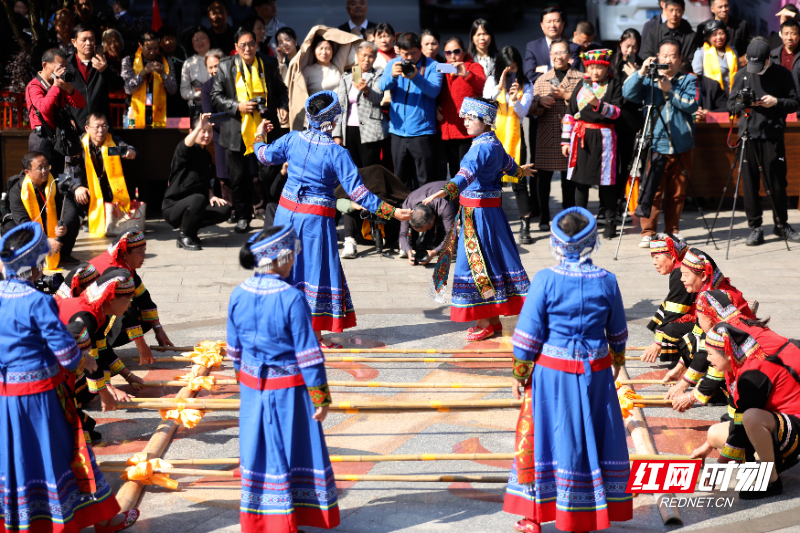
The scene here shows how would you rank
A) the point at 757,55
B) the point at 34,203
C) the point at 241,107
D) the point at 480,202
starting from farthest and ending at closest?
the point at 241,107
the point at 757,55
the point at 34,203
the point at 480,202

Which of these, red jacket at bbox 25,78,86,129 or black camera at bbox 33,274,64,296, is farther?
red jacket at bbox 25,78,86,129

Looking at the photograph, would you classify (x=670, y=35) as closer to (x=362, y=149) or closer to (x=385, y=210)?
(x=362, y=149)

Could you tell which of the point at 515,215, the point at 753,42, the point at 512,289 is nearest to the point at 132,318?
the point at 512,289

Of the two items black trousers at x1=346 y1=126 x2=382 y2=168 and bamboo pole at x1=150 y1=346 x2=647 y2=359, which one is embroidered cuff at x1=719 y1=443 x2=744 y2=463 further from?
black trousers at x1=346 y1=126 x2=382 y2=168

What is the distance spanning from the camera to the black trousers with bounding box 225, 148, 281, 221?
9648mm

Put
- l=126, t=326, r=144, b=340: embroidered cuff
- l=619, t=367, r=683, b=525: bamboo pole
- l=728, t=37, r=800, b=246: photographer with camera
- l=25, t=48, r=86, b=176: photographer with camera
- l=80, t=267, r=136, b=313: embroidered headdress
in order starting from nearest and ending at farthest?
l=619, t=367, r=683, b=525: bamboo pole
l=80, t=267, r=136, b=313: embroidered headdress
l=126, t=326, r=144, b=340: embroidered cuff
l=728, t=37, r=800, b=246: photographer with camera
l=25, t=48, r=86, b=176: photographer with camera

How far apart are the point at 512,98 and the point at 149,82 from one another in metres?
4.09

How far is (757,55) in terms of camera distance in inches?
347

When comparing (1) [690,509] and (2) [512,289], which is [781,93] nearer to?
(2) [512,289]

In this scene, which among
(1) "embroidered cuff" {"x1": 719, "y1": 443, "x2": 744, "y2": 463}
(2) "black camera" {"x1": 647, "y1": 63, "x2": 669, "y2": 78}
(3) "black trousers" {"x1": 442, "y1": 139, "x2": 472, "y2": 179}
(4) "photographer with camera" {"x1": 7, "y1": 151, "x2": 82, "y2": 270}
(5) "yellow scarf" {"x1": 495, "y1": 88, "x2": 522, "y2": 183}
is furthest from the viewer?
(3) "black trousers" {"x1": 442, "y1": 139, "x2": 472, "y2": 179}

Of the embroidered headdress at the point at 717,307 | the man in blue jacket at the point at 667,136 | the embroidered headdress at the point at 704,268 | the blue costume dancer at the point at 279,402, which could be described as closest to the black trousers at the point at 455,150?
the man in blue jacket at the point at 667,136

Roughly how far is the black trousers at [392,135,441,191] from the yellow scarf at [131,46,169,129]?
2.89 m

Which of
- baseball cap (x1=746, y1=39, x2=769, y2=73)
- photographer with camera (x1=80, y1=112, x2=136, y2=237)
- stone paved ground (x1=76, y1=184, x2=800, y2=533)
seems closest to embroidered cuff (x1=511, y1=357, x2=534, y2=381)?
stone paved ground (x1=76, y1=184, x2=800, y2=533)

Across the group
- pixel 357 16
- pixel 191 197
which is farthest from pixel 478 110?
pixel 357 16
